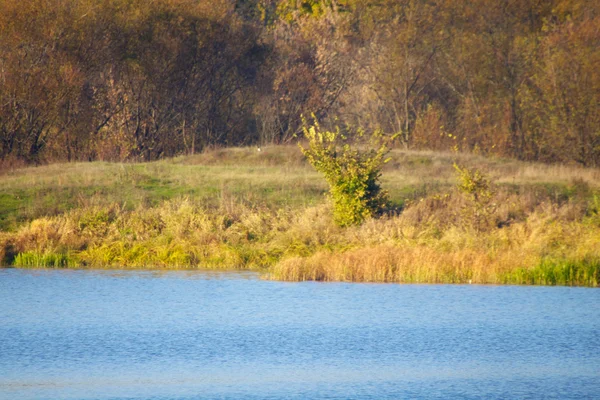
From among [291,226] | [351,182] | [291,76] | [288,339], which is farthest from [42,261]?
[291,76]

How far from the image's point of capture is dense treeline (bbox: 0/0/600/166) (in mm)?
45219

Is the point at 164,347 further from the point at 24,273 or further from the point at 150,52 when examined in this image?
the point at 150,52

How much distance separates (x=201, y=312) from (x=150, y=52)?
30045mm

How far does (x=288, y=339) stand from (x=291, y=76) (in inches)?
1517

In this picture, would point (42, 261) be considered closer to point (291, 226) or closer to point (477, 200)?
point (291, 226)

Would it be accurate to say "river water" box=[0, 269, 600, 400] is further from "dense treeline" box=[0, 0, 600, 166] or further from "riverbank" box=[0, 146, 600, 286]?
"dense treeline" box=[0, 0, 600, 166]

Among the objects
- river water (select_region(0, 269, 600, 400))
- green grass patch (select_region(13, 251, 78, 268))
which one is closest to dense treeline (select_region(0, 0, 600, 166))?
green grass patch (select_region(13, 251, 78, 268))

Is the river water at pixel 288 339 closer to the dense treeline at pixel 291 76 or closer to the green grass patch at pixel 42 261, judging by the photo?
the green grass patch at pixel 42 261

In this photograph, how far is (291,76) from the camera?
56.1 metres

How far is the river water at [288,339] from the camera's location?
15.1 meters

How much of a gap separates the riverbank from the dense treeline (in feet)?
25.9

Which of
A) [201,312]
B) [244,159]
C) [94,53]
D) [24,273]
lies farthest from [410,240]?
[94,53]

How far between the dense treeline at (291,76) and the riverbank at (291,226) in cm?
789

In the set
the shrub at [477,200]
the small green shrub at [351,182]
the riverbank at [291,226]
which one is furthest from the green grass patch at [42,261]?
the shrub at [477,200]
